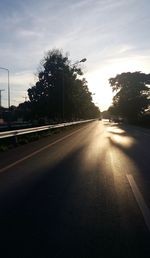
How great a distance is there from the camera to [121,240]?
5559mm

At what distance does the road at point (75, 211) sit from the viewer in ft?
17.3

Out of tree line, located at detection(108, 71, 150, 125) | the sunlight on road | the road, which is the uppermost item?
tree line, located at detection(108, 71, 150, 125)

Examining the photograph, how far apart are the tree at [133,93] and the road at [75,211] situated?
8505cm

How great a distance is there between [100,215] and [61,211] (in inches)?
27.2

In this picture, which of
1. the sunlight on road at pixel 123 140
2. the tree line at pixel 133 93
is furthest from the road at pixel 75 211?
the tree line at pixel 133 93

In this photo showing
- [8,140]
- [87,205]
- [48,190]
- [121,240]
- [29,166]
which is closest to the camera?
[121,240]

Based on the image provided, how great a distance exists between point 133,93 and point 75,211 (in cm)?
9411

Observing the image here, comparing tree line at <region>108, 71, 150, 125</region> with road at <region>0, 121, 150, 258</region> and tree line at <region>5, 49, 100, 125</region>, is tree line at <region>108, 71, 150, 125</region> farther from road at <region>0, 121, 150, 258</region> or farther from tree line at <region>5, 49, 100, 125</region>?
road at <region>0, 121, 150, 258</region>

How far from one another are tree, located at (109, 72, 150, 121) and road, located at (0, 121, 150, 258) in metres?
85.0

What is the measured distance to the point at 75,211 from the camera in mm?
7180

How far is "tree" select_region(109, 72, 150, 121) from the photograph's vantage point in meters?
97.0

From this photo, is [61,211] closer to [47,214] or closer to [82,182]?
[47,214]

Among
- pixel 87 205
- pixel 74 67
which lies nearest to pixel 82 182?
pixel 87 205

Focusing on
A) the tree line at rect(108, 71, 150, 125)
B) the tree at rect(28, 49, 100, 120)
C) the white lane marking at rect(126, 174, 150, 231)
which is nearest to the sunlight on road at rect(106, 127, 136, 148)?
the white lane marking at rect(126, 174, 150, 231)
